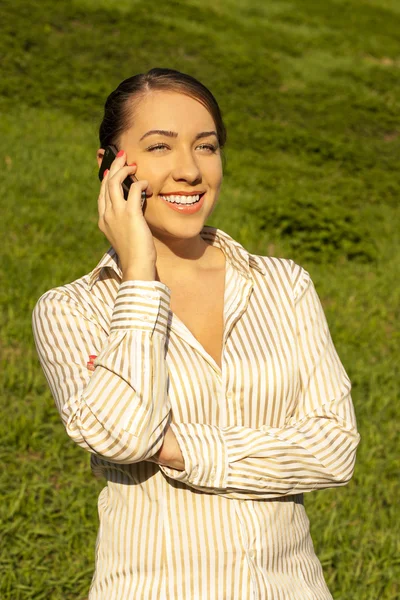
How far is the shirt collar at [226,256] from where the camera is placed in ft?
7.48

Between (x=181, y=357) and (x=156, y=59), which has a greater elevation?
(x=156, y=59)

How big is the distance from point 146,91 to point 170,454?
1092 mm

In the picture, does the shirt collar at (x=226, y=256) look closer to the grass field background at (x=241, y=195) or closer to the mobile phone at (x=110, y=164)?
the mobile phone at (x=110, y=164)

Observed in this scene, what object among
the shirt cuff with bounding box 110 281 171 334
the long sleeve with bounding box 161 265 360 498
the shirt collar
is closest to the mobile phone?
the shirt collar

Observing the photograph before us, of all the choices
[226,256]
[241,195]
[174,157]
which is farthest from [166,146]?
[241,195]

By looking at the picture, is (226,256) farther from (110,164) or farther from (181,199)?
(110,164)

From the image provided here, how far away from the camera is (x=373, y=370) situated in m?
6.37

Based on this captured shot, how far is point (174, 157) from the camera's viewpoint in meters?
2.24

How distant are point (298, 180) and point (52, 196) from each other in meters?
4.46

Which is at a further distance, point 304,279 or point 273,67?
point 273,67

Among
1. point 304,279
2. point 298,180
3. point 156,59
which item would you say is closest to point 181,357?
point 304,279

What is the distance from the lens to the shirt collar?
7.48 ft

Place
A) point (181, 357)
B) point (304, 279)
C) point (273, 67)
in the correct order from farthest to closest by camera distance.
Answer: point (273, 67)
point (304, 279)
point (181, 357)

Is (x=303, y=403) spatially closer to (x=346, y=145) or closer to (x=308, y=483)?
(x=308, y=483)
